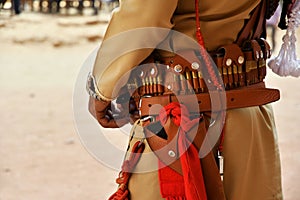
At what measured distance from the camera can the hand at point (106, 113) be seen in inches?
57.1

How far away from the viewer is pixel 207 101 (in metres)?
1.41

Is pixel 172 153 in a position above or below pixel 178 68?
below

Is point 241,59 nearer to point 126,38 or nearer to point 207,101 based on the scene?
point 207,101

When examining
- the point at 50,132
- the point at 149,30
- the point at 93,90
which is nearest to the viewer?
the point at 149,30

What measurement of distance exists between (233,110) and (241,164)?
14 cm

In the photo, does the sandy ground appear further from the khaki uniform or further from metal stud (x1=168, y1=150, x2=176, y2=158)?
metal stud (x1=168, y1=150, x2=176, y2=158)

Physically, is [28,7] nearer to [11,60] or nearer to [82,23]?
[82,23]

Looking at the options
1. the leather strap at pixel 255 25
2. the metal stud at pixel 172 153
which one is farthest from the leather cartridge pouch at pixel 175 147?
the leather strap at pixel 255 25

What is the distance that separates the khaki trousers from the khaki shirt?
0.16 m

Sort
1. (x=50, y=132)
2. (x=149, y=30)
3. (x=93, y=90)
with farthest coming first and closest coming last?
1. (x=50, y=132)
2. (x=93, y=90)
3. (x=149, y=30)

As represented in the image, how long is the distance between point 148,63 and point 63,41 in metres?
8.18

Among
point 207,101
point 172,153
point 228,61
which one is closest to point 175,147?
point 172,153

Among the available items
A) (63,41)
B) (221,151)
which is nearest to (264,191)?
(221,151)

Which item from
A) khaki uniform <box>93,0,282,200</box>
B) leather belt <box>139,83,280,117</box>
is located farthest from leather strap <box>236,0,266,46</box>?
leather belt <box>139,83,280,117</box>
